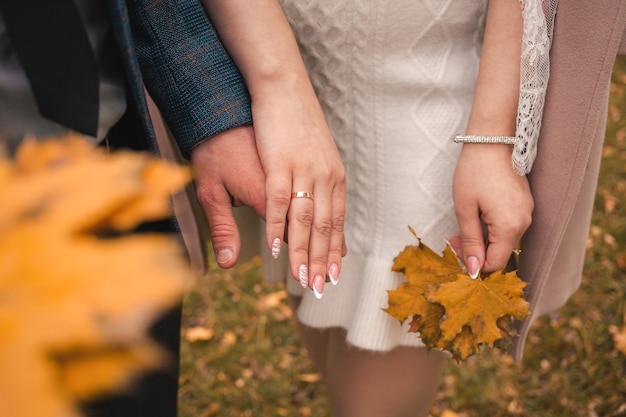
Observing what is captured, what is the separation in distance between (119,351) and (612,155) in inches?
151

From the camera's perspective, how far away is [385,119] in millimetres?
1248

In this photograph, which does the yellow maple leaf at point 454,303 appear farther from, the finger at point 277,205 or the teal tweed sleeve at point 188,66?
the teal tweed sleeve at point 188,66

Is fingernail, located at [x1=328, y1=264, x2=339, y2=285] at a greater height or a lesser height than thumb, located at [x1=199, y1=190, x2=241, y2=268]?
lesser

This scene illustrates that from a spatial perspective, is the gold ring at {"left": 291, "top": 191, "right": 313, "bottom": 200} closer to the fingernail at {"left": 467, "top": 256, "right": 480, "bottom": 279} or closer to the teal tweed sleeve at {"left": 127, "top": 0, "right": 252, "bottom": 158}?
the teal tweed sleeve at {"left": 127, "top": 0, "right": 252, "bottom": 158}

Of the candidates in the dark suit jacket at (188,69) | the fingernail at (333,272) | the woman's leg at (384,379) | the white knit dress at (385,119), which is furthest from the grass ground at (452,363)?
the dark suit jacket at (188,69)

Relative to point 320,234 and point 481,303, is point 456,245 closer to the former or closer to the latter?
point 481,303

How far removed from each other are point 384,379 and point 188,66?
835mm

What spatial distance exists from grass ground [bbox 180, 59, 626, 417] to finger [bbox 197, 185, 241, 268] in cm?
149

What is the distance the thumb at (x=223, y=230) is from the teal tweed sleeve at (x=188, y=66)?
106 mm

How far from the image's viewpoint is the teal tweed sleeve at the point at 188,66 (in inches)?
38.8

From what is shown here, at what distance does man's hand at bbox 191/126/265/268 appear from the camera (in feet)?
3.25

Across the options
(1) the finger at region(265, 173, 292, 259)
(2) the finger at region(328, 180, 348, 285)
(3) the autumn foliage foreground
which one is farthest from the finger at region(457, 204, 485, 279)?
(3) the autumn foliage foreground

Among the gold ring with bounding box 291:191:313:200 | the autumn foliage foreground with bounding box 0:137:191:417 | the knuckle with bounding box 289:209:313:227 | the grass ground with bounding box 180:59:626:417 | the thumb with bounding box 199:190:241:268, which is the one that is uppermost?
the autumn foliage foreground with bounding box 0:137:191:417

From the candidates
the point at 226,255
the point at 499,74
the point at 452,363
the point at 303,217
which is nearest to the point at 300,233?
the point at 303,217
